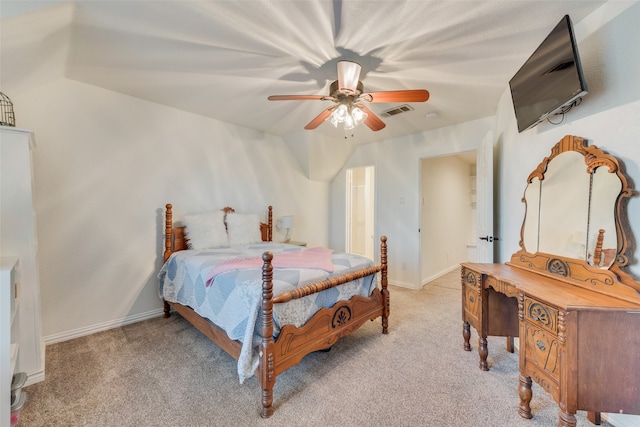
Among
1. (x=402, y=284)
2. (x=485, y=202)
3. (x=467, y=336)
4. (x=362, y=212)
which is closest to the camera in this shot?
(x=467, y=336)

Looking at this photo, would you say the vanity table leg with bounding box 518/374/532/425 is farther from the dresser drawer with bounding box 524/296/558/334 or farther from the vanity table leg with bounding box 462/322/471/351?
the vanity table leg with bounding box 462/322/471/351

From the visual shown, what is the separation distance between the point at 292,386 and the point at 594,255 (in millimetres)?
2140

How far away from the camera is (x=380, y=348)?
238cm

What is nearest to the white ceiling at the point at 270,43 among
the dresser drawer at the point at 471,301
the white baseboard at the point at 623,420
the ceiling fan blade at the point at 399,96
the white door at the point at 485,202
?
the ceiling fan blade at the point at 399,96

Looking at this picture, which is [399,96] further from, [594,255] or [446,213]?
[446,213]

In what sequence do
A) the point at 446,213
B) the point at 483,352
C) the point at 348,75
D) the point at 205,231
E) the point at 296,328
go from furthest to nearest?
the point at 446,213 → the point at 205,231 → the point at 483,352 → the point at 348,75 → the point at 296,328

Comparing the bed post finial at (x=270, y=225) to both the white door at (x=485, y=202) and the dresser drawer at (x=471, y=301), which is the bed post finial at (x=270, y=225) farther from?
the white door at (x=485, y=202)

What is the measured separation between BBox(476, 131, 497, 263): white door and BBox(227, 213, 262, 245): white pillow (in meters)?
2.84

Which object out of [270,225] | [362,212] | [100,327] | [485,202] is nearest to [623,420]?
[485,202]

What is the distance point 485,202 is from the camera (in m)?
2.99

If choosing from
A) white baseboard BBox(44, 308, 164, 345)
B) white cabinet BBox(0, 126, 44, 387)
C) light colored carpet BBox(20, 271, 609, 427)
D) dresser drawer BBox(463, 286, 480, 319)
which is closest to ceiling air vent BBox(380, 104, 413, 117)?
dresser drawer BBox(463, 286, 480, 319)

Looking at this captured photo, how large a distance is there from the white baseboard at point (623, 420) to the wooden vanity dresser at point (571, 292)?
9cm

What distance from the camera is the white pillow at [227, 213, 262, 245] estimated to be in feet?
11.3

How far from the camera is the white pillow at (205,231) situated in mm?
3121
